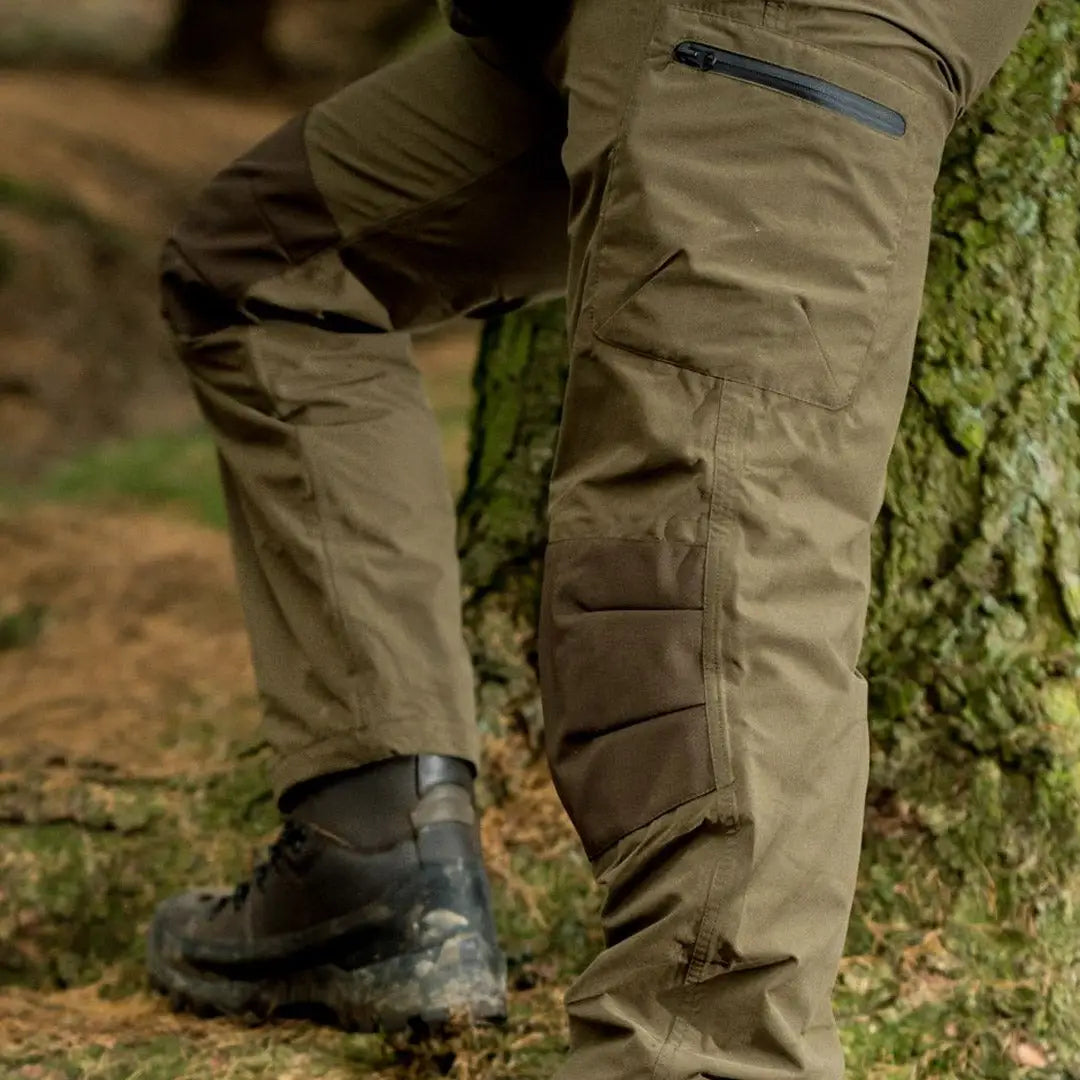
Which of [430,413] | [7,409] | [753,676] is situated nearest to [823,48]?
[753,676]

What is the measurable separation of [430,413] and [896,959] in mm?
1148

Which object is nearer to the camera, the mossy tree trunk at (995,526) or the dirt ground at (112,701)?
the mossy tree trunk at (995,526)

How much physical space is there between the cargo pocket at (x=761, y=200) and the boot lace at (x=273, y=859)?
1.08 metres

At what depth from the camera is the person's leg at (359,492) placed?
2.07 metres

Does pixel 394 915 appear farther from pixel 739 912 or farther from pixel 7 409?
pixel 7 409

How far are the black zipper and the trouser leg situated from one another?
1.99 ft

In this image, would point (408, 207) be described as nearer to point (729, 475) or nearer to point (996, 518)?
point (729, 475)

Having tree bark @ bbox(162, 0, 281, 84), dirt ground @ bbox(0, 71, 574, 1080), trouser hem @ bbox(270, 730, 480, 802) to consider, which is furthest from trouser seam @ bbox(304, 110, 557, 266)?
tree bark @ bbox(162, 0, 281, 84)

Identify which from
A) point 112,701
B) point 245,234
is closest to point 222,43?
point 112,701

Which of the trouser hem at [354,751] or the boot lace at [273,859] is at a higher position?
the trouser hem at [354,751]

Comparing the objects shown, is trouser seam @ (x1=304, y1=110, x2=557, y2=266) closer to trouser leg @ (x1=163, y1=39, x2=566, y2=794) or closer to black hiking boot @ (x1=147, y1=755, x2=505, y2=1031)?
trouser leg @ (x1=163, y1=39, x2=566, y2=794)

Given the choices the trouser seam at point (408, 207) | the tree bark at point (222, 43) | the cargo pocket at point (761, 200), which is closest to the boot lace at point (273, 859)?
the trouser seam at point (408, 207)

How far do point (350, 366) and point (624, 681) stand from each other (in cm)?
89

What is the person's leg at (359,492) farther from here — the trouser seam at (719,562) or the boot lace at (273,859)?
the trouser seam at (719,562)
